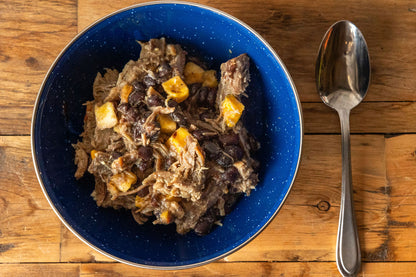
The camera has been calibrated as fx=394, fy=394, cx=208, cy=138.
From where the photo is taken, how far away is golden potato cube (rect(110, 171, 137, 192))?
1923 millimetres

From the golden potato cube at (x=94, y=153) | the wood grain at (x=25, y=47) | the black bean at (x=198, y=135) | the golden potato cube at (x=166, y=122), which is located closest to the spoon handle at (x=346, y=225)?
the black bean at (x=198, y=135)

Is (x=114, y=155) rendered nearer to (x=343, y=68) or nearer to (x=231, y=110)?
(x=231, y=110)

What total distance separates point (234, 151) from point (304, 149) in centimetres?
54

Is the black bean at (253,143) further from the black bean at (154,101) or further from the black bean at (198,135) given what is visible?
the black bean at (154,101)

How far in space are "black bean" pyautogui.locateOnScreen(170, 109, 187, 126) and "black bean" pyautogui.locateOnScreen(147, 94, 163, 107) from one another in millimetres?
84

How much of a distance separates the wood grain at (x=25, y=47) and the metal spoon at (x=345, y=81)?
4.66 feet

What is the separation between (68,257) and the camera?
7.25 feet

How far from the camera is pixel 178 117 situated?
73.8 inches

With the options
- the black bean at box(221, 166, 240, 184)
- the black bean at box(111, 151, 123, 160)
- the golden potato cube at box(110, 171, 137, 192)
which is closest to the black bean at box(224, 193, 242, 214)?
the black bean at box(221, 166, 240, 184)

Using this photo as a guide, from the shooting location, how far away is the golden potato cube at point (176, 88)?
1.95 metres

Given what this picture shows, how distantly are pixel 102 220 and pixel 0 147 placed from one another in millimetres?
768

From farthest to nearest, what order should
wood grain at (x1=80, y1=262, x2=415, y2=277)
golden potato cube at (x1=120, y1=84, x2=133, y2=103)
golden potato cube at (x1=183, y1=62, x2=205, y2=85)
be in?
wood grain at (x1=80, y1=262, x2=415, y2=277) < golden potato cube at (x1=183, y1=62, x2=205, y2=85) < golden potato cube at (x1=120, y1=84, x2=133, y2=103)

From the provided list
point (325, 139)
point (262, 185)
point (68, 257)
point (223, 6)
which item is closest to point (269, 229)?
point (262, 185)

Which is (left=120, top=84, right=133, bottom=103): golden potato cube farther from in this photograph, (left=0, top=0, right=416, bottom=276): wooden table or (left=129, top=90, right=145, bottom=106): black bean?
(left=0, top=0, right=416, bottom=276): wooden table
